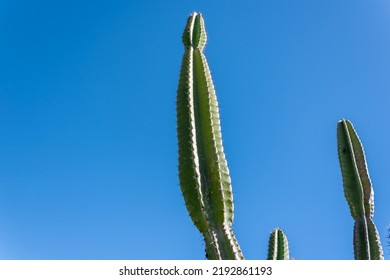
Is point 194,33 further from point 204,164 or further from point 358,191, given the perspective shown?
point 358,191

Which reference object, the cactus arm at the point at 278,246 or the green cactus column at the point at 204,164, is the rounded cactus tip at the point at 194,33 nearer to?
the green cactus column at the point at 204,164


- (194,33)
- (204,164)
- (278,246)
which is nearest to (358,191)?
(278,246)

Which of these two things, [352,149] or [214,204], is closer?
[214,204]

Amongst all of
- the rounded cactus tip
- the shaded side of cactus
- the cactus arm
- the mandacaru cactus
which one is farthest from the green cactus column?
the shaded side of cactus

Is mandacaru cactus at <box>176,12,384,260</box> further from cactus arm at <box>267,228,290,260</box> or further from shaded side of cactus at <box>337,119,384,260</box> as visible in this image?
shaded side of cactus at <box>337,119,384,260</box>
